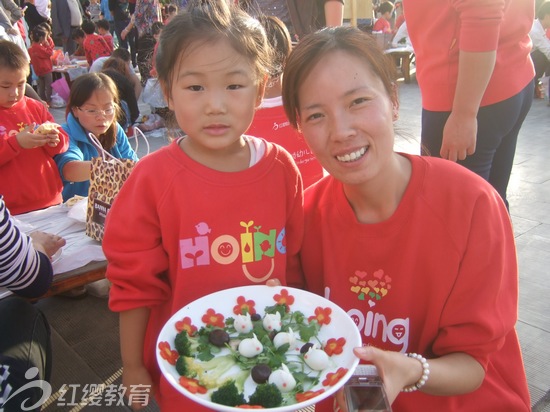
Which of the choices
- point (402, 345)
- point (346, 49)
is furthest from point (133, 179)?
point (402, 345)

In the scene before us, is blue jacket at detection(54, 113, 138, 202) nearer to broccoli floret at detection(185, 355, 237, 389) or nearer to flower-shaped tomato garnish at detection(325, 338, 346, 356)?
broccoli floret at detection(185, 355, 237, 389)

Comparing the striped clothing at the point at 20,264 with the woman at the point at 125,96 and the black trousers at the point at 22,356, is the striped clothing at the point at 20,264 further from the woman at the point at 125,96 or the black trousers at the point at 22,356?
the woman at the point at 125,96

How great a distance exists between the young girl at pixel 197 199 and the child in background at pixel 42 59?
9.32 metres

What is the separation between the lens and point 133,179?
1.44 meters

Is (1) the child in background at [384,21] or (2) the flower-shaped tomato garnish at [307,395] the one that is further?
(1) the child in background at [384,21]

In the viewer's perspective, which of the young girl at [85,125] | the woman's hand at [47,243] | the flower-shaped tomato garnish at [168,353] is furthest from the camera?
the young girl at [85,125]

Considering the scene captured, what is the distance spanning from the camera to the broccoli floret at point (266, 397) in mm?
1129

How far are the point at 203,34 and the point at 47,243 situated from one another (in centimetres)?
139

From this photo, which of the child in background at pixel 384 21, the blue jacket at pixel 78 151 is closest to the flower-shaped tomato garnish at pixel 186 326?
the blue jacket at pixel 78 151

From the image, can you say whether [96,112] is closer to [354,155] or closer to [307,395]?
[354,155]

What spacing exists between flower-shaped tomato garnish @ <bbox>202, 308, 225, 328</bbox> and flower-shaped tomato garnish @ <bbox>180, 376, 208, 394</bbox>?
22cm

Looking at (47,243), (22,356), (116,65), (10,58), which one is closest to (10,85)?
(10,58)

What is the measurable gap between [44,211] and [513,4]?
9.16ft

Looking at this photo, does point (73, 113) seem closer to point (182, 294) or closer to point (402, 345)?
point (182, 294)
